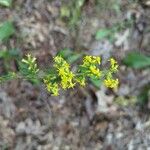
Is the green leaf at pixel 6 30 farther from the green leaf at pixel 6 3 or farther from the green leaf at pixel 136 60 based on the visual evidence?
the green leaf at pixel 136 60

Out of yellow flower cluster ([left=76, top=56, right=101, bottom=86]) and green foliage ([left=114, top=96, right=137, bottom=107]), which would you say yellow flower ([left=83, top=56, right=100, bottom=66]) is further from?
green foliage ([left=114, top=96, right=137, bottom=107])

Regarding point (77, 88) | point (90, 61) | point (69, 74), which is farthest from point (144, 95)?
point (69, 74)

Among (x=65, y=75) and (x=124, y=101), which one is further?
(x=124, y=101)

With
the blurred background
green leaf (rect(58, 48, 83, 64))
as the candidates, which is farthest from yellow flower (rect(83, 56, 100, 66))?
green leaf (rect(58, 48, 83, 64))

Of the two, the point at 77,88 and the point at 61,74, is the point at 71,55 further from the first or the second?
the point at 61,74

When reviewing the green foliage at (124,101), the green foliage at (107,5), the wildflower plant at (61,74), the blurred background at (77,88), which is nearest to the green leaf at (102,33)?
the blurred background at (77,88)

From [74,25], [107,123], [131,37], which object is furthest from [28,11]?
[107,123]
